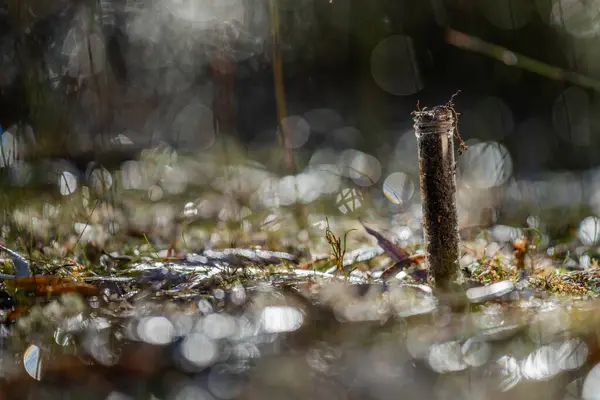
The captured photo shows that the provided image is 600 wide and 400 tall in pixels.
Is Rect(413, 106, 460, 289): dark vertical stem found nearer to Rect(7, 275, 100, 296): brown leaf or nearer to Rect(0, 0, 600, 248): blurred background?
Rect(7, 275, 100, 296): brown leaf

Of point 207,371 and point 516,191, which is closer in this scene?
point 207,371

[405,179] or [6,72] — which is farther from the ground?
[6,72]

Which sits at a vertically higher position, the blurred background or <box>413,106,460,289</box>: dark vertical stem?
the blurred background

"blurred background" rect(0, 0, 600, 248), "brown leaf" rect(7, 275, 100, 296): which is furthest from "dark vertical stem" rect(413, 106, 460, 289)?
"blurred background" rect(0, 0, 600, 248)

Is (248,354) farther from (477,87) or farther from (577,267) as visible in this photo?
(477,87)

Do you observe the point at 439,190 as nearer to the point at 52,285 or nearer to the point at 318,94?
the point at 52,285

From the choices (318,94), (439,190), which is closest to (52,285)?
(439,190)

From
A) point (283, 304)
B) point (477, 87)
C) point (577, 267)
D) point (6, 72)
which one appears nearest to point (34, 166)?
point (6, 72)
